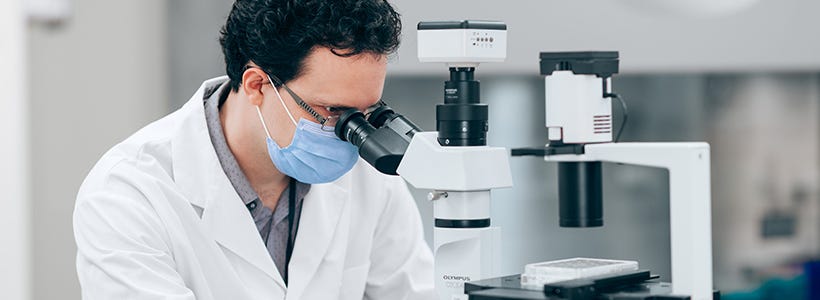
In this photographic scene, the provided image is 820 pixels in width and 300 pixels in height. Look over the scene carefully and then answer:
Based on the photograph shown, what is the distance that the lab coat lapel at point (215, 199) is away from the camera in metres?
1.64

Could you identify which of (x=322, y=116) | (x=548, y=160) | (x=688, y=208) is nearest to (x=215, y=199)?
(x=322, y=116)

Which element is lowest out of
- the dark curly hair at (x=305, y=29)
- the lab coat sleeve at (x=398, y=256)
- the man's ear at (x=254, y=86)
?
the lab coat sleeve at (x=398, y=256)

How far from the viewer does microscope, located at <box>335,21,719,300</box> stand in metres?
1.15

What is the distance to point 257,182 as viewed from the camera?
1750 mm

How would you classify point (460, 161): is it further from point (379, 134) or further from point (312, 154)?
point (312, 154)

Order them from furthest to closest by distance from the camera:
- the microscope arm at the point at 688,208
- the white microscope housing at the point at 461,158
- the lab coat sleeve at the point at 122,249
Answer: the lab coat sleeve at the point at 122,249, the white microscope housing at the point at 461,158, the microscope arm at the point at 688,208

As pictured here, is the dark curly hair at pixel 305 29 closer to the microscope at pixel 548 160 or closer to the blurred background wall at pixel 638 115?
the microscope at pixel 548 160

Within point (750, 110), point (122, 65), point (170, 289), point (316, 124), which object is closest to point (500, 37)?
point (316, 124)

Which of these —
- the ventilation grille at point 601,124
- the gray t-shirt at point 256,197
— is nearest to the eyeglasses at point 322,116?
the gray t-shirt at point 256,197

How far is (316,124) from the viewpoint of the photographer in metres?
1.62

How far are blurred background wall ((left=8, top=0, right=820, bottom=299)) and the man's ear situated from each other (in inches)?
28.2

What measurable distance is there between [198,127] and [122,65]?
4.24 ft

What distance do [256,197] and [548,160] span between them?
A: 661 millimetres

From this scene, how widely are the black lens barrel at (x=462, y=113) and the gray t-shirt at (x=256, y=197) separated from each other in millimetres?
509
